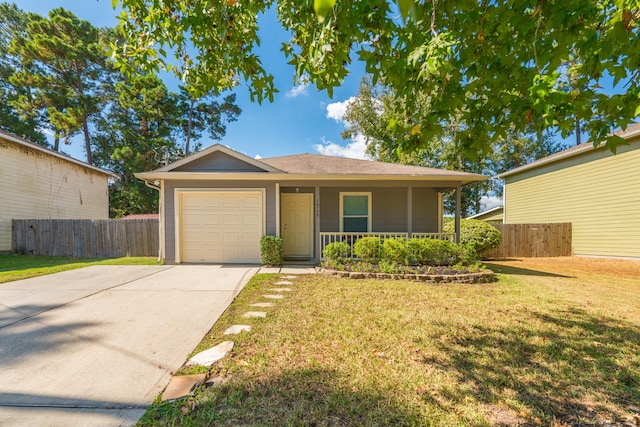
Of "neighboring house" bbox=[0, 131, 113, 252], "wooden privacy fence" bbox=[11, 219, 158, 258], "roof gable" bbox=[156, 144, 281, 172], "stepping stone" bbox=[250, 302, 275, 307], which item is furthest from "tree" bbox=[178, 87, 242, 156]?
"stepping stone" bbox=[250, 302, 275, 307]

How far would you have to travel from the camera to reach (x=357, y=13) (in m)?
2.31

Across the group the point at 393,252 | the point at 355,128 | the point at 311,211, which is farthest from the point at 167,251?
the point at 355,128

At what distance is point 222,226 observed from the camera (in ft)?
25.3

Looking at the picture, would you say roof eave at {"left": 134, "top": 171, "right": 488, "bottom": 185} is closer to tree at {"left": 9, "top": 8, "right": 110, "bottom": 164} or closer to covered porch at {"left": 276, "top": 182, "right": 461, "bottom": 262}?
covered porch at {"left": 276, "top": 182, "right": 461, "bottom": 262}

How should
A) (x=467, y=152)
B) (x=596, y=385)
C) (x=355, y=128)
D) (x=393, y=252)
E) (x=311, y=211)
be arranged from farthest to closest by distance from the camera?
1. (x=355, y=128)
2. (x=311, y=211)
3. (x=393, y=252)
4. (x=467, y=152)
5. (x=596, y=385)

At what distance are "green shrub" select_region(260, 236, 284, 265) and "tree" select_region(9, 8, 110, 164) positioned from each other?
63.4 feet

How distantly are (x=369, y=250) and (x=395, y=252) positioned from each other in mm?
675

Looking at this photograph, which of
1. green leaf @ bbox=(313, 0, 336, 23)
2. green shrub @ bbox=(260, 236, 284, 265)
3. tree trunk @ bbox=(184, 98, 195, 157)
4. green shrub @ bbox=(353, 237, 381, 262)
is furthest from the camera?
tree trunk @ bbox=(184, 98, 195, 157)

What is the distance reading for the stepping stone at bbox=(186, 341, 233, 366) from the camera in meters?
2.45

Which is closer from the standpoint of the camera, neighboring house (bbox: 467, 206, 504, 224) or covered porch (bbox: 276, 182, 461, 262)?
covered porch (bbox: 276, 182, 461, 262)

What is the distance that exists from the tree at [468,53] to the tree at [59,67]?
21.5 meters

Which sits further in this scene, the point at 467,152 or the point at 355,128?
the point at 355,128

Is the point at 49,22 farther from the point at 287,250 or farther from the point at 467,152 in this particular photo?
the point at 467,152

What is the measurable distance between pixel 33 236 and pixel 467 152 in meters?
14.9
